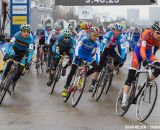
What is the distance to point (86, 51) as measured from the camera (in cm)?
1233

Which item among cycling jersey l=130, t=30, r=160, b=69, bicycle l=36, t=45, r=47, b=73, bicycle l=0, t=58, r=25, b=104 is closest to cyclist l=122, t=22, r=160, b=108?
cycling jersey l=130, t=30, r=160, b=69

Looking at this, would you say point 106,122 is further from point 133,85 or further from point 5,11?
point 5,11

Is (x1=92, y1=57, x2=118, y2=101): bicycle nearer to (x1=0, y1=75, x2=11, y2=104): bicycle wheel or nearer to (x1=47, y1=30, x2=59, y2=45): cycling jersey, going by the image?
(x1=0, y1=75, x2=11, y2=104): bicycle wheel

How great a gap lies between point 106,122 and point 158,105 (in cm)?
232

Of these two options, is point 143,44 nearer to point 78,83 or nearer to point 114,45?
point 78,83

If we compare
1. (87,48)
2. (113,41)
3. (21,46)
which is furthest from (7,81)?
(113,41)

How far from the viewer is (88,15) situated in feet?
141

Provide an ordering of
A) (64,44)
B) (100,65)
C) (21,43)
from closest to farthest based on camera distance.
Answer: (21,43), (100,65), (64,44)

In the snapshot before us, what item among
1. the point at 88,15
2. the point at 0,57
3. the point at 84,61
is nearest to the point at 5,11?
the point at 0,57

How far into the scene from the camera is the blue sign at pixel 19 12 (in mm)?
22078

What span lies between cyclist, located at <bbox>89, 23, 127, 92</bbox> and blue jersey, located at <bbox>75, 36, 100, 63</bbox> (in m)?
0.60

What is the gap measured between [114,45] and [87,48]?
1446mm

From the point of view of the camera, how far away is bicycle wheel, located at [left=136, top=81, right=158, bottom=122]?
8.70 m

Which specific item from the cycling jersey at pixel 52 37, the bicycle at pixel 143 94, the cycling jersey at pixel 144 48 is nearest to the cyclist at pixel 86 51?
the cycling jersey at pixel 144 48
